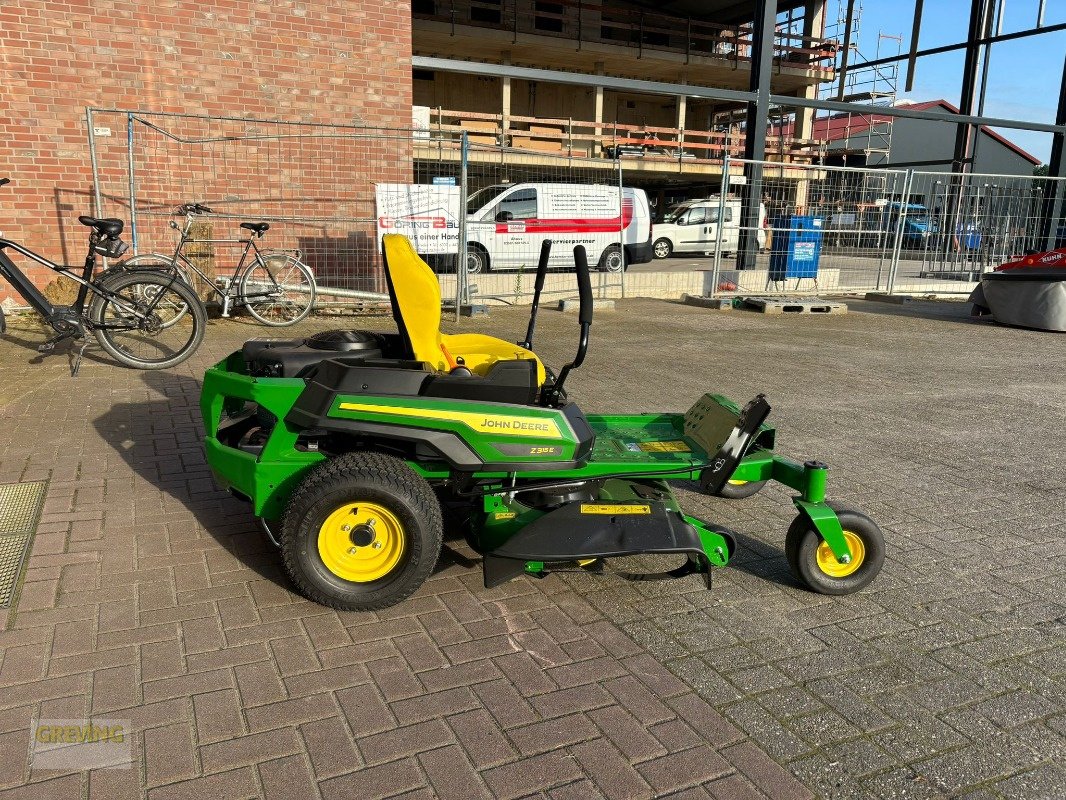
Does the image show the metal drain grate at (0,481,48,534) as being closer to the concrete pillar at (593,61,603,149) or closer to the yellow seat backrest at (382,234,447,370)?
the yellow seat backrest at (382,234,447,370)

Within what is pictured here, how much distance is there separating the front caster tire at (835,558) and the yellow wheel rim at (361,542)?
158cm

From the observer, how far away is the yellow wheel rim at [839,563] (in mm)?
3240

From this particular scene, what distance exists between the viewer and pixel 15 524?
3.65 metres

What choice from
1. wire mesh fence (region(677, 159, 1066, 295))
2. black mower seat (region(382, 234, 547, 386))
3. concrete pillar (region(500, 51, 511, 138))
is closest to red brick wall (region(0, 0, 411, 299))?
wire mesh fence (region(677, 159, 1066, 295))

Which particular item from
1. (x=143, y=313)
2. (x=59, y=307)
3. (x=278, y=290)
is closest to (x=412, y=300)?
(x=143, y=313)

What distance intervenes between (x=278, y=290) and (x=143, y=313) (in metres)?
2.81

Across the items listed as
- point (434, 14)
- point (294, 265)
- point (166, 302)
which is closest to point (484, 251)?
point (294, 265)

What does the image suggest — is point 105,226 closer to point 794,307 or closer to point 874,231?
point 794,307

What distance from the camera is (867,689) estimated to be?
102 inches

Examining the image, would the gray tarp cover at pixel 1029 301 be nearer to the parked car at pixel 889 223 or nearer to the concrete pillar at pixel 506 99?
the parked car at pixel 889 223

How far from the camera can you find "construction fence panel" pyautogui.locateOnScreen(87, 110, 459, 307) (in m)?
9.73

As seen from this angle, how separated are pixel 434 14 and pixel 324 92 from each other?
19691 mm

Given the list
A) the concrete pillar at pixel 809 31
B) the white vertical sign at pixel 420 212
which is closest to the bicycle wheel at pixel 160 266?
the white vertical sign at pixel 420 212

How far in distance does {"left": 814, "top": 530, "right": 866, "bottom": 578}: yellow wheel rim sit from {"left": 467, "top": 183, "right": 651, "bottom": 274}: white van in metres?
10.3
